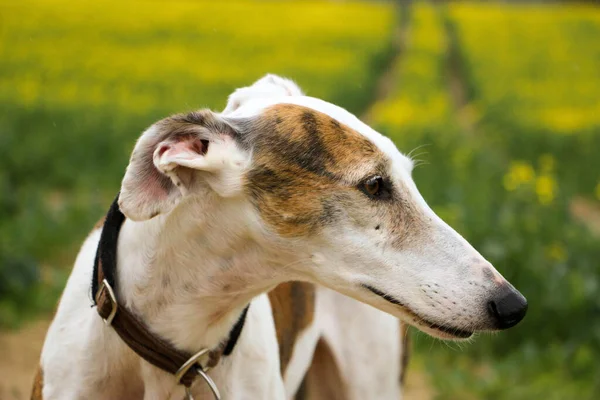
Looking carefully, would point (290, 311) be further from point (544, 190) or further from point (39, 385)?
point (544, 190)

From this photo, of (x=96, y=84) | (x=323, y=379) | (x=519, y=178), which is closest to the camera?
(x=323, y=379)

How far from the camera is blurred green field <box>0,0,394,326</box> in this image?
6637mm

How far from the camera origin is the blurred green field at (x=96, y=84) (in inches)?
261

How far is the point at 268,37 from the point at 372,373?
18.3 m

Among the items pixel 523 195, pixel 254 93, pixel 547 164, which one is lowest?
pixel 523 195

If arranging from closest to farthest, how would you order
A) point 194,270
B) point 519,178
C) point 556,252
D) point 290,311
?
point 194,270
point 290,311
point 556,252
point 519,178

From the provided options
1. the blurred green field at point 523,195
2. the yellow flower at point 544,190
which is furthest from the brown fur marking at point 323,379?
the yellow flower at point 544,190

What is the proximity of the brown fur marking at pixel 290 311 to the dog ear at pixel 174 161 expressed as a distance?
80 centimetres

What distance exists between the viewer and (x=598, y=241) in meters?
6.81

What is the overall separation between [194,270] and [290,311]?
2.46ft

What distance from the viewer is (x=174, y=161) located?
7.28 ft

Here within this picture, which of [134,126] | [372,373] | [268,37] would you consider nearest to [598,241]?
[372,373]

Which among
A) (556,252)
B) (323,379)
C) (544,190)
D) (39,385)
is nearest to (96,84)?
(544,190)

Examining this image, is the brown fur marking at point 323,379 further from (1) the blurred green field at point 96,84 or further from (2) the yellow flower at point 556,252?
(2) the yellow flower at point 556,252
